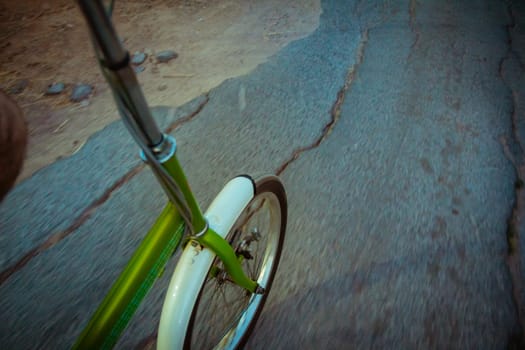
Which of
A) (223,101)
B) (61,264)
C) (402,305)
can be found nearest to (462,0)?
(223,101)

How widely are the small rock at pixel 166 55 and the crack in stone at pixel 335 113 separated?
1.73 metres

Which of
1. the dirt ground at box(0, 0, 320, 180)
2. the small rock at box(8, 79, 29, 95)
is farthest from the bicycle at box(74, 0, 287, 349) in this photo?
the small rock at box(8, 79, 29, 95)

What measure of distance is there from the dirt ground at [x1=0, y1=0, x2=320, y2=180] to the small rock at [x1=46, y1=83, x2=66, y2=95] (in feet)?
0.18

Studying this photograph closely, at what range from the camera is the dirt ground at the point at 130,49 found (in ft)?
7.47

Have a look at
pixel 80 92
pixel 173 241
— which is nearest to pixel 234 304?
pixel 173 241

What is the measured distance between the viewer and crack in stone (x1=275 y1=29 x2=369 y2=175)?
80.8 inches

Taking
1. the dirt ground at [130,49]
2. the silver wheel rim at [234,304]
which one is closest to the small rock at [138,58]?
the dirt ground at [130,49]

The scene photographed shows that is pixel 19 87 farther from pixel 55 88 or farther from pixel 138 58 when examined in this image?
pixel 138 58

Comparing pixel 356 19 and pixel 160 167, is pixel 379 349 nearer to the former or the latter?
pixel 160 167

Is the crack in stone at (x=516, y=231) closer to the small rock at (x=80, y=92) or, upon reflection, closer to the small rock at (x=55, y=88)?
the small rock at (x=80, y=92)

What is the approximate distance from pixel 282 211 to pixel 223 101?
143 centimetres

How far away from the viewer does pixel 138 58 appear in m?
2.91

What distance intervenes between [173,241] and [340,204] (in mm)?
1223

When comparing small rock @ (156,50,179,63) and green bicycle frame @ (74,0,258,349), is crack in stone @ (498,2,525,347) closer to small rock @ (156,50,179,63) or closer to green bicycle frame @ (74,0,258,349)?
green bicycle frame @ (74,0,258,349)
